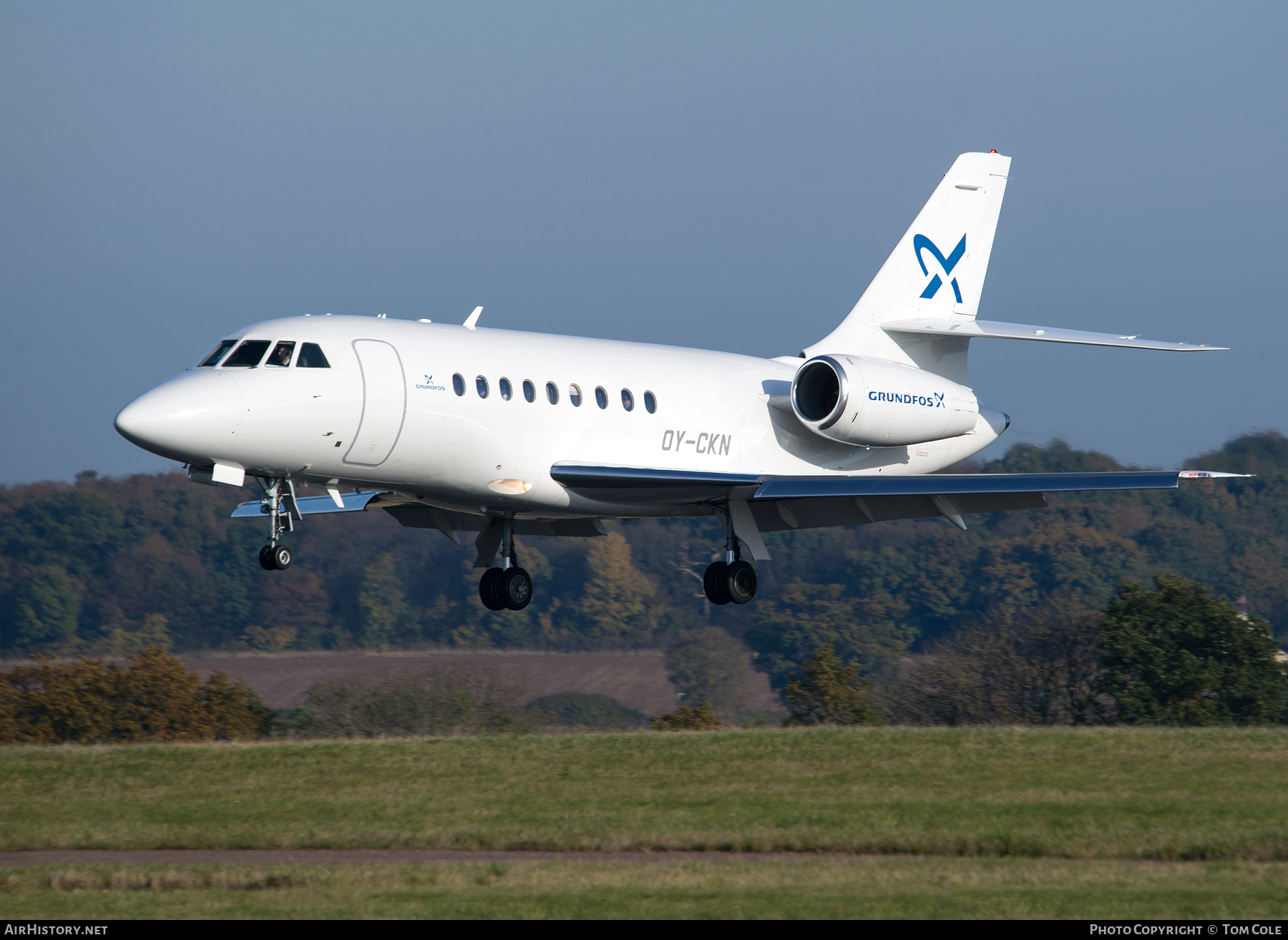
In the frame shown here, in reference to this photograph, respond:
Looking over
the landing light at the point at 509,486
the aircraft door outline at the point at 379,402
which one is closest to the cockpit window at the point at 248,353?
the aircraft door outline at the point at 379,402

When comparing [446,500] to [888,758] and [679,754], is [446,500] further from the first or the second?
[888,758]

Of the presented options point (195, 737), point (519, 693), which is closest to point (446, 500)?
point (195, 737)

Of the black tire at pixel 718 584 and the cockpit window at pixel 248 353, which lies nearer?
the cockpit window at pixel 248 353

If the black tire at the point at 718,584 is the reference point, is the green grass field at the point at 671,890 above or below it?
below

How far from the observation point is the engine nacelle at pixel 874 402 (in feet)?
71.6

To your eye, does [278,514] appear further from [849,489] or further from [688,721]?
[688,721]

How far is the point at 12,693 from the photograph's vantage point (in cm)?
4228

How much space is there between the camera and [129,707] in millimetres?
40844

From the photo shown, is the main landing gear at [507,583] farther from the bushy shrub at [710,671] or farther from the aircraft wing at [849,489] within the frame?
the bushy shrub at [710,671]

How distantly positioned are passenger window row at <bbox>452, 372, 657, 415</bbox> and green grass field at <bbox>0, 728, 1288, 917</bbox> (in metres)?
5.32

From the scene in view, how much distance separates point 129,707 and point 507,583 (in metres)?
22.5

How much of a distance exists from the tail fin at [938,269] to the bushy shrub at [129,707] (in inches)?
864

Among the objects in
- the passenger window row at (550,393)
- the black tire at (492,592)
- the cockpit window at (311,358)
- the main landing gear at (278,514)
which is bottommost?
the black tire at (492,592)

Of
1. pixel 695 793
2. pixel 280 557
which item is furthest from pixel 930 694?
pixel 280 557
